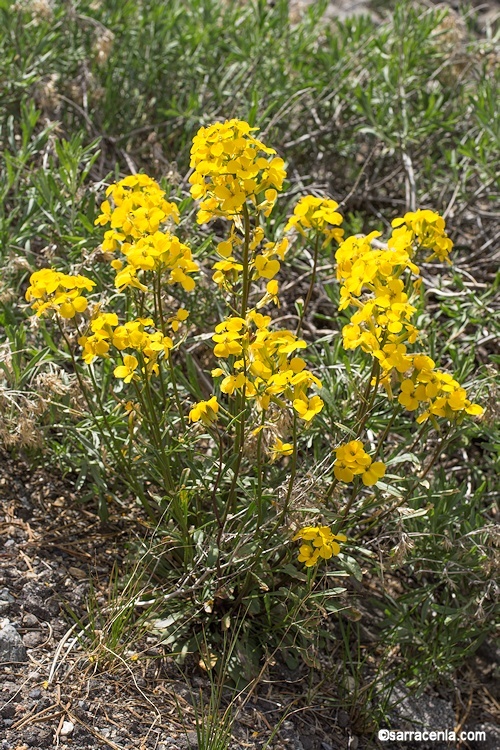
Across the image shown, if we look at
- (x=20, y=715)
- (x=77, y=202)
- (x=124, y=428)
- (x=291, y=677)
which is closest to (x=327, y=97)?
(x=77, y=202)

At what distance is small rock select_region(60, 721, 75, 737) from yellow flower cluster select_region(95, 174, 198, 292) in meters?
1.16

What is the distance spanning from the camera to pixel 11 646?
235 cm

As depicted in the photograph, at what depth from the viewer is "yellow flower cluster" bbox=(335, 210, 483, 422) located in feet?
6.55

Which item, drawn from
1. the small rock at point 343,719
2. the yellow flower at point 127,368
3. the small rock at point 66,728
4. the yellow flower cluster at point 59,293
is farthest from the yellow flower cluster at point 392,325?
the small rock at point 66,728

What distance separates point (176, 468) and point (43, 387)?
1.67 ft

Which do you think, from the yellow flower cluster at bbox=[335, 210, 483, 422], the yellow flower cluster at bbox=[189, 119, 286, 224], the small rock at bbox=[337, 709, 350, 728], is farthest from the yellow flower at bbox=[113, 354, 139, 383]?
the small rock at bbox=[337, 709, 350, 728]

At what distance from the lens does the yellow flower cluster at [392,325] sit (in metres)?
2.00

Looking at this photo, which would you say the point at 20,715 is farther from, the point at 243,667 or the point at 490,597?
the point at 490,597

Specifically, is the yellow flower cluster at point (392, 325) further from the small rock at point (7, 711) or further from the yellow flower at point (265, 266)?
the small rock at point (7, 711)

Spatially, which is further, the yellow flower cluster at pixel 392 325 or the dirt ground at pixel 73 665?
the dirt ground at pixel 73 665

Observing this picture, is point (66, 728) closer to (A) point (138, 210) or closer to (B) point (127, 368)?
(B) point (127, 368)

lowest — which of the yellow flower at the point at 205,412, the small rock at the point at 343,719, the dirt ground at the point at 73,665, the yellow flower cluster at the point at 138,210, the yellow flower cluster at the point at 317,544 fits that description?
the small rock at the point at 343,719

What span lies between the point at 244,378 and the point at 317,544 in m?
0.52

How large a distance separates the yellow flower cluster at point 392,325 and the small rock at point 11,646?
4.15 ft
